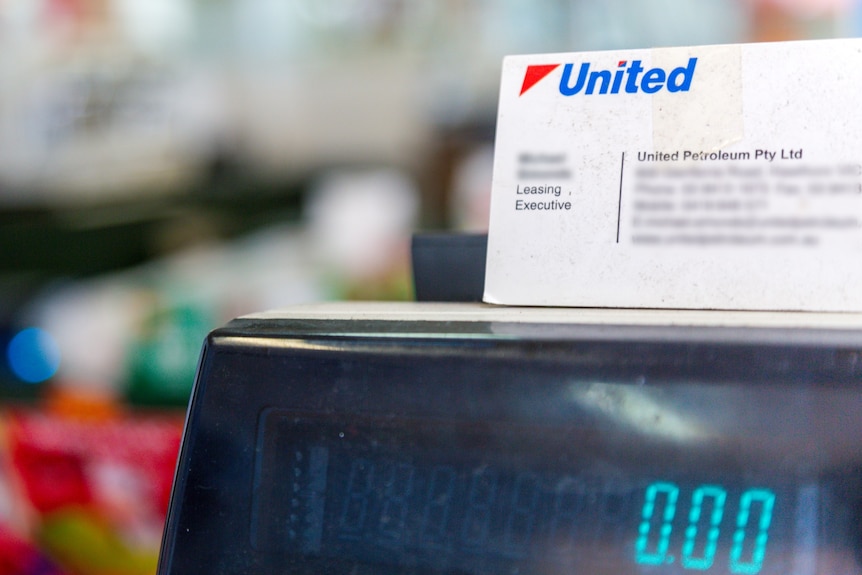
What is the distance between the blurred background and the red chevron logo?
6.10 feet

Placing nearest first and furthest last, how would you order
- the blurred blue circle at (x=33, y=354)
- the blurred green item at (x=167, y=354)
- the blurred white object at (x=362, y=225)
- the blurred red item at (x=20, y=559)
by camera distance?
the blurred red item at (x=20, y=559), the blurred green item at (x=167, y=354), the blurred blue circle at (x=33, y=354), the blurred white object at (x=362, y=225)

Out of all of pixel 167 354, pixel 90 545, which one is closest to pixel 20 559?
pixel 90 545

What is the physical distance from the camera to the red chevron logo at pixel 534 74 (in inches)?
20.5

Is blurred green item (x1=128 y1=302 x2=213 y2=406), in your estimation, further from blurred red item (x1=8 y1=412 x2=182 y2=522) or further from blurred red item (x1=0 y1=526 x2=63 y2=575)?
blurred red item (x1=0 y1=526 x2=63 y2=575)

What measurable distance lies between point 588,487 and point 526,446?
4 centimetres

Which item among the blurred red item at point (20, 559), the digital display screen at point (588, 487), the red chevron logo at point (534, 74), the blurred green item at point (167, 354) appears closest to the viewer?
the digital display screen at point (588, 487)

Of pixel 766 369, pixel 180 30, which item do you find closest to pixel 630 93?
pixel 766 369

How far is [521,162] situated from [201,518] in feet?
0.89

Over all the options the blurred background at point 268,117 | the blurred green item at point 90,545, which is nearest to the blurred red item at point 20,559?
the blurred green item at point 90,545

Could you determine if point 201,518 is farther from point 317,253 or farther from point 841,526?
point 317,253

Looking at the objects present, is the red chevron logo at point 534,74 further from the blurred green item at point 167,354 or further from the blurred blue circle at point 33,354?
the blurred blue circle at point 33,354

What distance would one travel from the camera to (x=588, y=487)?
0.44m

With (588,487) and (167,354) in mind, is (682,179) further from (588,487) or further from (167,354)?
(167,354)

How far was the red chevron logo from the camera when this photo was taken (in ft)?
1.70
